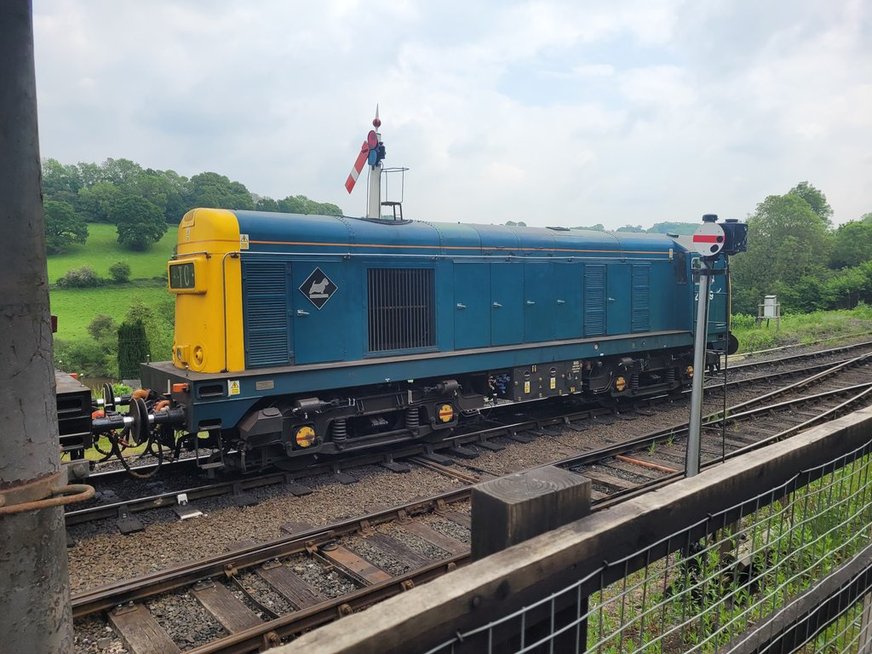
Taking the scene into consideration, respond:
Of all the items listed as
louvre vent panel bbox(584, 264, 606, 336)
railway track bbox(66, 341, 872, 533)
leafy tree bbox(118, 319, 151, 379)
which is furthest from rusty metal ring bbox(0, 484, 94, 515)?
leafy tree bbox(118, 319, 151, 379)

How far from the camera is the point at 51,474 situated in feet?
6.82

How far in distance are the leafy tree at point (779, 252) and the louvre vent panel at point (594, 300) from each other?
3970 cm

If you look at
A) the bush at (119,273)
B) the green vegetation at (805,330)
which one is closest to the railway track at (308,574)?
the green vegetation at (805,330)

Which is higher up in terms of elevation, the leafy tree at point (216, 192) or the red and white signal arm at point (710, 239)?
the leafy tree at point (216, 192)

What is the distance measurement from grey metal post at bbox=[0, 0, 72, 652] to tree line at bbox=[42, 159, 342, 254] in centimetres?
4952

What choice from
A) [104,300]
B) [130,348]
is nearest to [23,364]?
[130,348]

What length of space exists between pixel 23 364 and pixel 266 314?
6.27m

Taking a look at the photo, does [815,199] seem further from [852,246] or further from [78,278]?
[78,278]

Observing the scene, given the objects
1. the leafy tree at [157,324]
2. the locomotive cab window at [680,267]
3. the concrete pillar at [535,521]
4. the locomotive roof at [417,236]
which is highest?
the locomotive roof at [417,236]

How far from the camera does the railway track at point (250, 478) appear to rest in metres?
7.00

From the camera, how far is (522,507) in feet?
6.27

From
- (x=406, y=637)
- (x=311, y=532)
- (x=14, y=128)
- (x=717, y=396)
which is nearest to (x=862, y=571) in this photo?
(x=406, y=637)

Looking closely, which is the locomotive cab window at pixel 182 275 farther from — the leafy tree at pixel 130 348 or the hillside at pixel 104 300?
the hillside at pixel 104 300

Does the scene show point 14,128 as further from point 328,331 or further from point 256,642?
point 328,331
